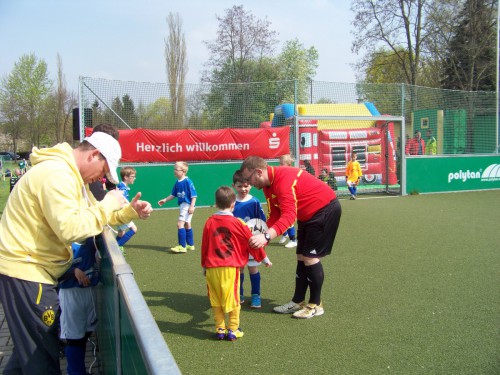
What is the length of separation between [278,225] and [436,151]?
14.8 metres

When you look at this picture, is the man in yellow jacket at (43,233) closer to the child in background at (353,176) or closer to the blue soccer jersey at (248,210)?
the blue soccer jersey at (248,210)

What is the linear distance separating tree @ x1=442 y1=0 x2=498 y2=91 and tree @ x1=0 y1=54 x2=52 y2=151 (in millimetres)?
32996

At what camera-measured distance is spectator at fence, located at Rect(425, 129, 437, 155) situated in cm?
1727

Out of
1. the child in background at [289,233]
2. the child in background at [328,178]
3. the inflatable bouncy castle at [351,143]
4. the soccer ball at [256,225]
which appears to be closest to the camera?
the soccer ball at [256,225]

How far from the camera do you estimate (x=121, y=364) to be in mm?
2225

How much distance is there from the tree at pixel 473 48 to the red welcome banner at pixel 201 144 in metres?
22.4

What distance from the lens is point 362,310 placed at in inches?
199

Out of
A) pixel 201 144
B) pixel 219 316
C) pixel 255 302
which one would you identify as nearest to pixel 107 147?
pixel 219 316

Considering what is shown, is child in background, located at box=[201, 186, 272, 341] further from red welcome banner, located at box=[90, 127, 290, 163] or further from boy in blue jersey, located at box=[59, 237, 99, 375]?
red welcome banner, located at box=[90, 127, 290, 163]

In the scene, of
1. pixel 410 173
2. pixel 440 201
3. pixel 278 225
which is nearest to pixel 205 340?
pixel 278 225

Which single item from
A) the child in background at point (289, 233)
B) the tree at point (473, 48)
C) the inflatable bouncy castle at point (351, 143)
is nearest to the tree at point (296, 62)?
the tree at point (473, 48)

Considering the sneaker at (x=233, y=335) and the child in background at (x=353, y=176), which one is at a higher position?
the child in background at (x=353, y=176)

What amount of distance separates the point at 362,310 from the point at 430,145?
13.9 metres

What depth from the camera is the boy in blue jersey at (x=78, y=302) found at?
304 centimetres
